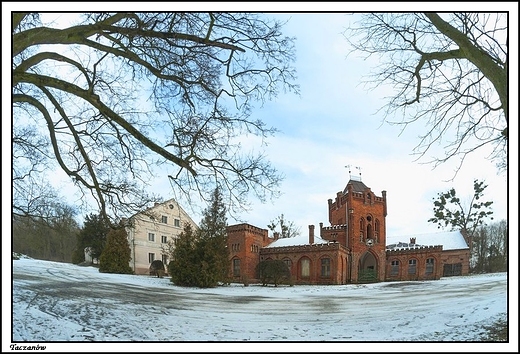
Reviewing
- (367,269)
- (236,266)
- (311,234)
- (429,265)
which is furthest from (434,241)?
(236,266)

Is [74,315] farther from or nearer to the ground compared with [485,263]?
nearer to the ground

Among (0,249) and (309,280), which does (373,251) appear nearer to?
(309,280)

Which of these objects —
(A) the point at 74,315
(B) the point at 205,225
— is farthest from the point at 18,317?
(B) the point at 205,225

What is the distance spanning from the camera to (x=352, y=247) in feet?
12.9

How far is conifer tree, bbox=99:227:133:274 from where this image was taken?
13.0 ft

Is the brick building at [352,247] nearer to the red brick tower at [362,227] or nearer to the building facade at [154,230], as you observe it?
the red brick tower at [362,227]

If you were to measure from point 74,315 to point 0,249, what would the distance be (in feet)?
2.99

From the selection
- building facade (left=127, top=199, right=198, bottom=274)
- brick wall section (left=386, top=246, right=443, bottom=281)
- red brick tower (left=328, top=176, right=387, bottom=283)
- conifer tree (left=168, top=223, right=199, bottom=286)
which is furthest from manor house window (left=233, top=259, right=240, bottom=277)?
brick wall section (left=386, top=246, right=443, bottom=281)

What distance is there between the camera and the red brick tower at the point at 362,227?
394cm

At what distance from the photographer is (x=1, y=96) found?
3.85 metres

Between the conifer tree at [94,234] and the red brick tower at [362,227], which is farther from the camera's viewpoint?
the conifer tree at [94,234]

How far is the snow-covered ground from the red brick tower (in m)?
0.16

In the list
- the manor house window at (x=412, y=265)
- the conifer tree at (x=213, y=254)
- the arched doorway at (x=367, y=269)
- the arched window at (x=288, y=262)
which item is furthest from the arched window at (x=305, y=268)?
the manor house window at (x=412, y=265)

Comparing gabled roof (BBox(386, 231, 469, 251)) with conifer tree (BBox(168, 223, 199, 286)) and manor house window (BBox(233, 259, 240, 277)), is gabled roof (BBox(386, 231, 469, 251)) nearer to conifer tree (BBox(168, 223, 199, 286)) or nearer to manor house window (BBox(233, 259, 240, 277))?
manor house window (BBox(233, 259, 240, 277))
